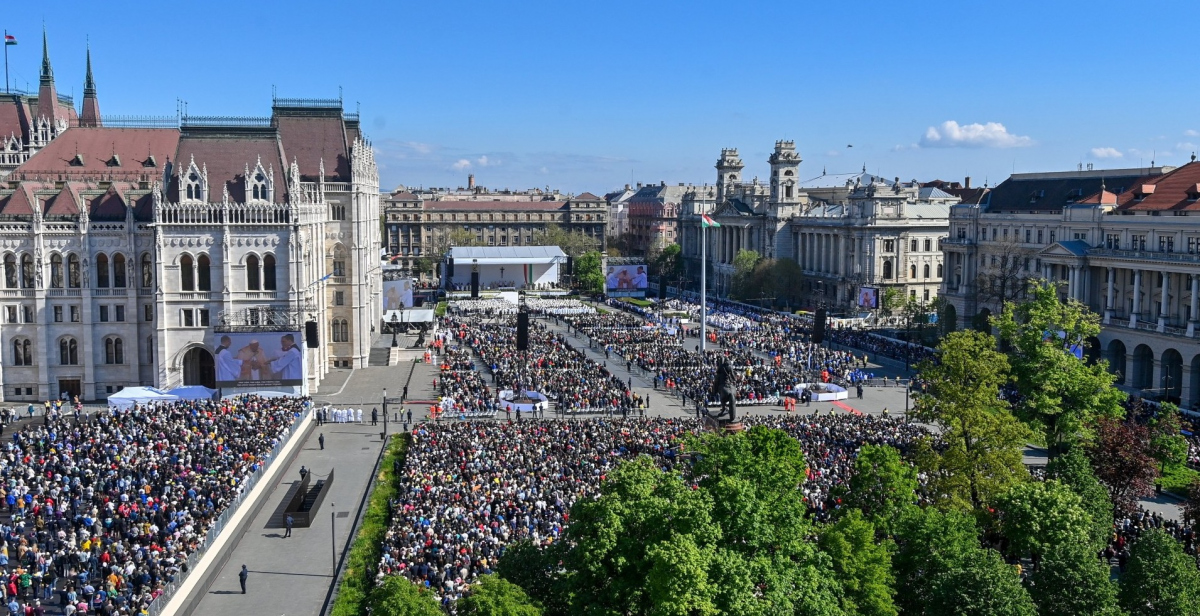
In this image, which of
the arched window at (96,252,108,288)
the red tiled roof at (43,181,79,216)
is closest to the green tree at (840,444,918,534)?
the arched window at (96,252,108,288)

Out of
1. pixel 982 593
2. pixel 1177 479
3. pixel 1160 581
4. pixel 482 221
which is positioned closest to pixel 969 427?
pixel 1160 581

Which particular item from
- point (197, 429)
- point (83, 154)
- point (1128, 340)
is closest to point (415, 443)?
point (197, 429)

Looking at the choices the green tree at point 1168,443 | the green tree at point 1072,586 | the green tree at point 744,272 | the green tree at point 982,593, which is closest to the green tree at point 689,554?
the green tree at point 982,593

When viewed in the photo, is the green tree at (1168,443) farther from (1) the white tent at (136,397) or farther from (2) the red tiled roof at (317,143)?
(2) the red tiled roof at (317,143)

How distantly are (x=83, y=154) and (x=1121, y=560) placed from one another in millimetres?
66495

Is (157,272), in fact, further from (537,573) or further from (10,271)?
(537,573)

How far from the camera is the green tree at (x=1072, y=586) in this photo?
90.6 ft

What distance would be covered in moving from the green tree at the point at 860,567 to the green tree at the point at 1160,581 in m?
6.24

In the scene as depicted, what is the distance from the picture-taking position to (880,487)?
34.0 metres

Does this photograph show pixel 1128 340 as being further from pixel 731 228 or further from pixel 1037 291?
pixel 731 228

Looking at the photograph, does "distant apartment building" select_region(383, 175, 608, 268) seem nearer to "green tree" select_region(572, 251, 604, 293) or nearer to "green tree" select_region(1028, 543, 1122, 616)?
"green tree" select_region(572, 251, 604, 293)

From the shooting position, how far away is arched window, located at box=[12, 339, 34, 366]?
63.7m

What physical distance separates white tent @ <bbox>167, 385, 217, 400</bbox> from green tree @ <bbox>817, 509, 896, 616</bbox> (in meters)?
39.9

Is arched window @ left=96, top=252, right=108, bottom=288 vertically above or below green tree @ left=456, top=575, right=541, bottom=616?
above
